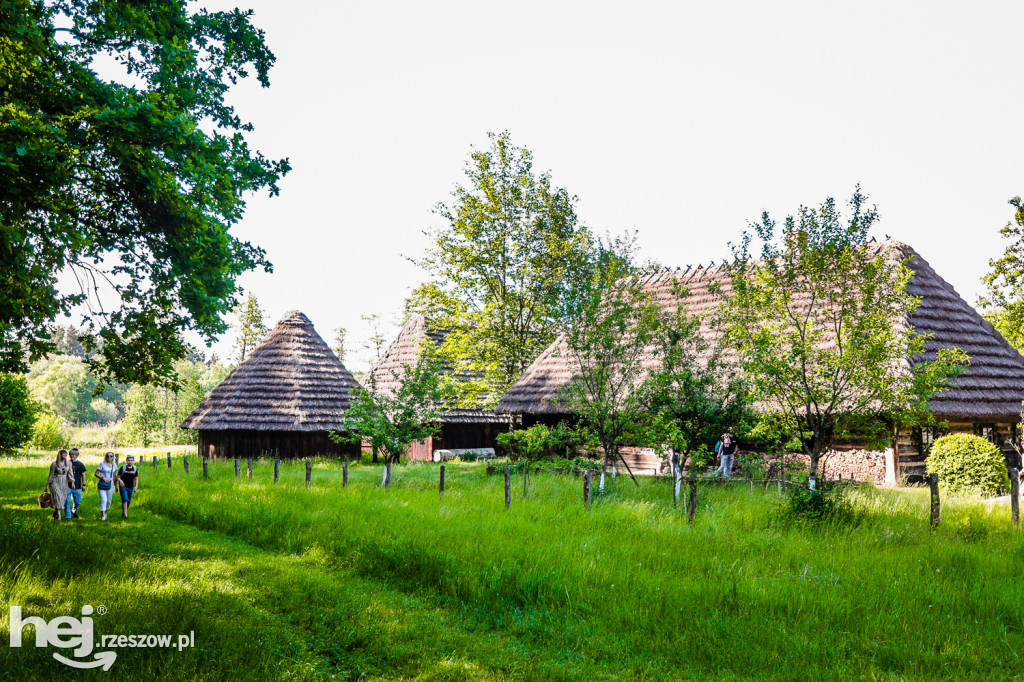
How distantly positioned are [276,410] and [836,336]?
19.0 m

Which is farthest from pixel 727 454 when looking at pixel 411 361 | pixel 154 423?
pixel 154 423

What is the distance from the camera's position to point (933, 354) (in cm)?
1639

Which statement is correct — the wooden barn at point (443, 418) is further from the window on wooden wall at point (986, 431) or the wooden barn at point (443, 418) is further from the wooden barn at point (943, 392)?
the window on wooden wall at point (986, 431)

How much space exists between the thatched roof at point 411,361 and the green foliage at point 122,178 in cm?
1686

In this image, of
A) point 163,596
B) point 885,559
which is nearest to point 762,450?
point 885,559

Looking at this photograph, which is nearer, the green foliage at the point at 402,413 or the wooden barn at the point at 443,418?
the green foliage at the point at 402,413

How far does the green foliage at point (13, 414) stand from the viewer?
85.5 feet

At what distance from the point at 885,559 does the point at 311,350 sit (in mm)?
22780

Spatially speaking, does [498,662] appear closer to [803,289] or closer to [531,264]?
[803,289]

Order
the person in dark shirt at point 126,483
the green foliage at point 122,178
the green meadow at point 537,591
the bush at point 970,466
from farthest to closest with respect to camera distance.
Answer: the bush at point 970,466, the person in dark shirt at point 126,483, the green foliage at point 122,178, the green meadow at point 537,591

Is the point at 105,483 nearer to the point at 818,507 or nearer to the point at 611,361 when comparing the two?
the point at 611,361

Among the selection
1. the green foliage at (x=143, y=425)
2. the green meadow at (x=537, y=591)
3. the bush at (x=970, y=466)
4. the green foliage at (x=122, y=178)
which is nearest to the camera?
the green meadow at (x=537, y=591)

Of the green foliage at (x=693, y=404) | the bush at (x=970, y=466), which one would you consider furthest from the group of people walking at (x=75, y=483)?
the bush at (x=970, y=466)

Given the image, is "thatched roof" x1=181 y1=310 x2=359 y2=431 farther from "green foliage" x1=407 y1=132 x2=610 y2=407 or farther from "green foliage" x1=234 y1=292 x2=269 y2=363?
"green foliage" x1=234 y1=292 x2=269 y2=363
